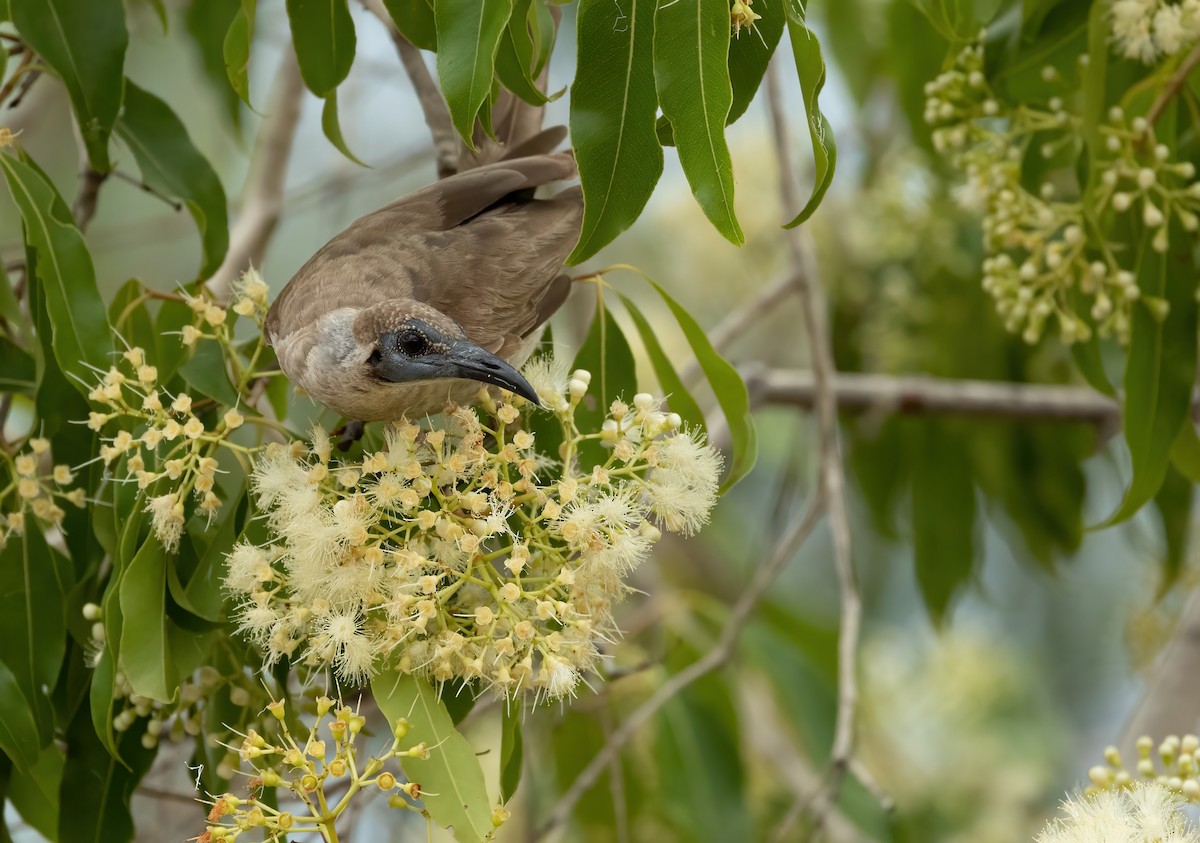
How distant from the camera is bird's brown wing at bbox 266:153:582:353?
1.41 meters

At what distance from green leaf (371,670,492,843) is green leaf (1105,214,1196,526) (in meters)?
0.99

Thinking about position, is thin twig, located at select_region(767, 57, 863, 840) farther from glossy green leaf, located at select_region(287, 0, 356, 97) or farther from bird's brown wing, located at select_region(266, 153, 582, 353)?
glossy green leaf, located at select_region(287, 0, 356, 97)

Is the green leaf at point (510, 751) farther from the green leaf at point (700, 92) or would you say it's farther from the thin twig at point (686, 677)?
the thin twig at point (686, 677)

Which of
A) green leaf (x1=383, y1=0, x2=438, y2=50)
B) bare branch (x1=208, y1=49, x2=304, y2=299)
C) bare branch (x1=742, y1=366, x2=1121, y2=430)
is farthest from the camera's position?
bare branch (x1=742, y1=366, x2=1121, y2=430)

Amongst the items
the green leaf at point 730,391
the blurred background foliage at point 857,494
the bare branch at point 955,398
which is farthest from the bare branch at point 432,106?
the bare branch at point 955,398

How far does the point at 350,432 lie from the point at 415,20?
475 mm

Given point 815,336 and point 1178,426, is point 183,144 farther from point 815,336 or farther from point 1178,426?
point 1178,426

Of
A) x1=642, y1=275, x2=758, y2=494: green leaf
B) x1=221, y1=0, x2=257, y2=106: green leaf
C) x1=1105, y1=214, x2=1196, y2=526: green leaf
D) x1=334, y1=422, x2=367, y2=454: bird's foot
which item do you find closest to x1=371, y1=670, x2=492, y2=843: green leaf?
x1=334, y1=422, x2=367, y2=454: bird's foot

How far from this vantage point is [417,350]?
1259 millimetres

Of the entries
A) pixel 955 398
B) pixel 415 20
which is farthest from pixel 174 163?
pixel 955 398

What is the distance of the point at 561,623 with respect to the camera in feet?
3.81

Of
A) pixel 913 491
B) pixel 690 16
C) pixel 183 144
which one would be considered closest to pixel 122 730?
pixel 183 144

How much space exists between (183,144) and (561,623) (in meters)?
1.01

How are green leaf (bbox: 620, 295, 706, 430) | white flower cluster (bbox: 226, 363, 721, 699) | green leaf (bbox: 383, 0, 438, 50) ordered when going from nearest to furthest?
white flower cluster (bbox: 226, 363, 721, 699) → green leaf (bbox: 383, 0, 438, 50) → green leaf (bbox: 620, 295, 706, 430)
